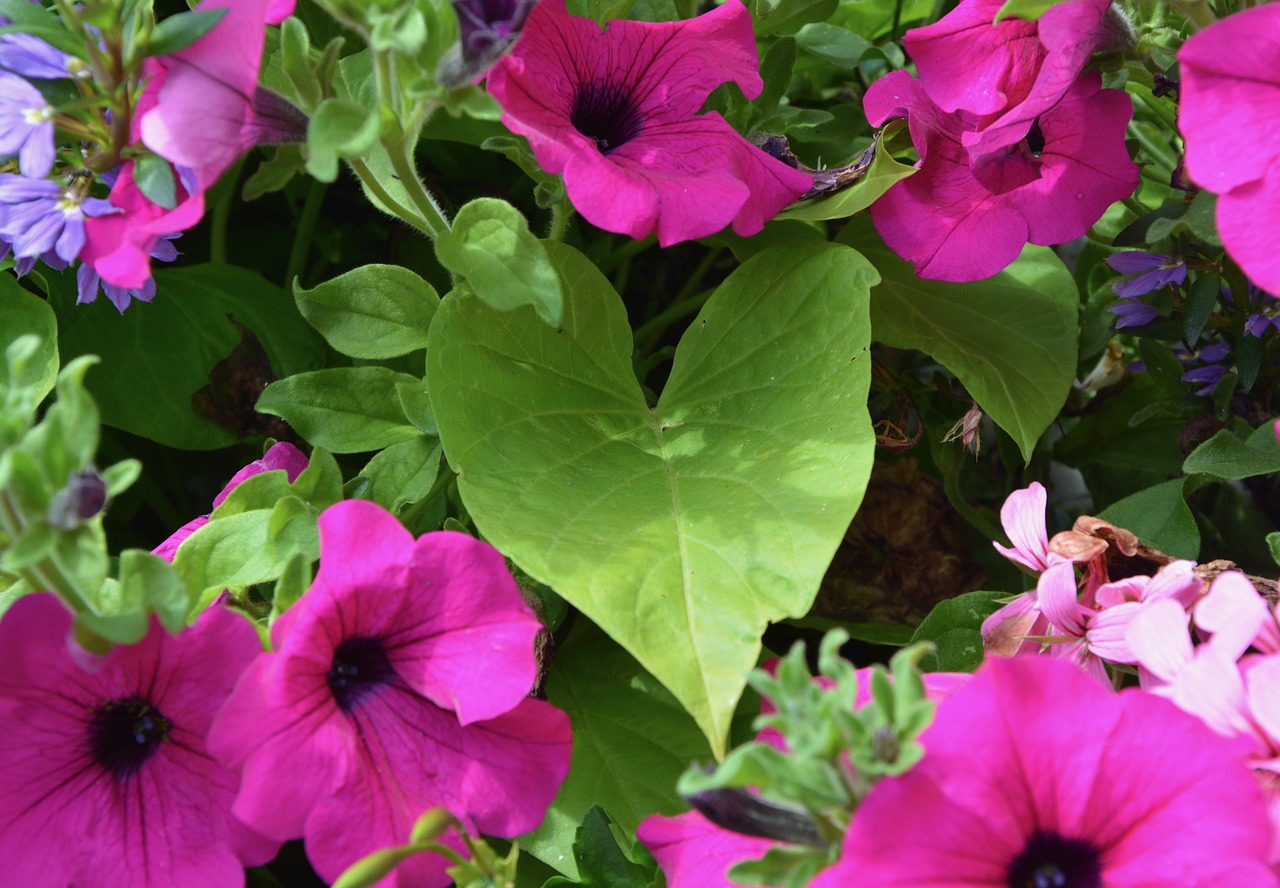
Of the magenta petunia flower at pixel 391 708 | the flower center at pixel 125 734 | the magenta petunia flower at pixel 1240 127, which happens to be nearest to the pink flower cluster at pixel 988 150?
the magenta petunia flower at pixel 1240 127

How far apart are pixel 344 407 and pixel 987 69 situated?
41 centimetres

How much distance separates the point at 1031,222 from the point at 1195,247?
126mm

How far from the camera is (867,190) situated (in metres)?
0.65

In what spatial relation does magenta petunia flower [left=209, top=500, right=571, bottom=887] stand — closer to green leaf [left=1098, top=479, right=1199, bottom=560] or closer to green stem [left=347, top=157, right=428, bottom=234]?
green stem [left=347, top=157, right=428, bottom=234]

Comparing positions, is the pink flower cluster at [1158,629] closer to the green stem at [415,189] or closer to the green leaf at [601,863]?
the green leaf at [601,863]

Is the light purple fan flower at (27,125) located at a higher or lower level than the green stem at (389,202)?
higher

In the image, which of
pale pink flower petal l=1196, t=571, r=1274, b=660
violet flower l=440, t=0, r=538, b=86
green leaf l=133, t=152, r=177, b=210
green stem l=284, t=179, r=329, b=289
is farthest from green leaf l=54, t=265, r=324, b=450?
pale pink flower petal l=1196, t=571, r=1274, b=660

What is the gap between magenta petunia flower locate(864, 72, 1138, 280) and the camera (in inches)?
25.9

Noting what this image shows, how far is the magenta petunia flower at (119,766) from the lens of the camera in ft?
1.55

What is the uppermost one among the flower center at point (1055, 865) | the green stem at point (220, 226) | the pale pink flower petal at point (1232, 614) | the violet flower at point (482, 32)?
the violet flower at point (482, 32)

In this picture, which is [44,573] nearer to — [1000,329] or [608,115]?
[608,115]

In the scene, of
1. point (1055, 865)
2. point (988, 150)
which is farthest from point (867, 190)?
point (1055, 865)

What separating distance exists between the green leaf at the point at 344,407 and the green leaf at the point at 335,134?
19cm

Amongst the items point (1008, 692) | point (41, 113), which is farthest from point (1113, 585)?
point (41, 113)
